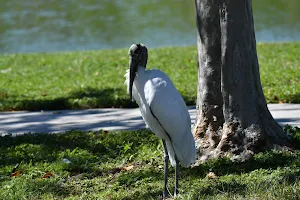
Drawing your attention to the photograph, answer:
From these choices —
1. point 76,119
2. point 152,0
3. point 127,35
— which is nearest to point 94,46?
point 127,35

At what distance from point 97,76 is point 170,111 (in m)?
6.02

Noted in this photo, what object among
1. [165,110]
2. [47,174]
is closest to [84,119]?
[47,174]

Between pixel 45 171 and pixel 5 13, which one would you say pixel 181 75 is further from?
pixel 5 13

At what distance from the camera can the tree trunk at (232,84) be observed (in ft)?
20.1

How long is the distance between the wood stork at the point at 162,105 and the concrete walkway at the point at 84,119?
2.65m

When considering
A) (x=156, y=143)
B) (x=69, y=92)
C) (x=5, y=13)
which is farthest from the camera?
(x=5, y=13)

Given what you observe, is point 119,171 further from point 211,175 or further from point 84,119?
point 84,119

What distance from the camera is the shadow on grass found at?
941cm

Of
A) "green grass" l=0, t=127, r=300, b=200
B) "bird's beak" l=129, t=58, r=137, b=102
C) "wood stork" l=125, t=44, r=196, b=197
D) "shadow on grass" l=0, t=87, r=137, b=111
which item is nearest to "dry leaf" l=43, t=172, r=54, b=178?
"green grass" l=0, t=127, r=300, b=200

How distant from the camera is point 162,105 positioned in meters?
5.26

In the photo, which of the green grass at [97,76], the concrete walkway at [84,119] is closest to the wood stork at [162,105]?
the concrete walkway at [84,119]

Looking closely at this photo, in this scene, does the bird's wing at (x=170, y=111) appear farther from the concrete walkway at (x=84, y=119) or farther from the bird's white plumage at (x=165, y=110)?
the concrete walkway at (x=84, y=119)

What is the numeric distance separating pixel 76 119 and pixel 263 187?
407cm

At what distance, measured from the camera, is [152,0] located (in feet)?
75.7
